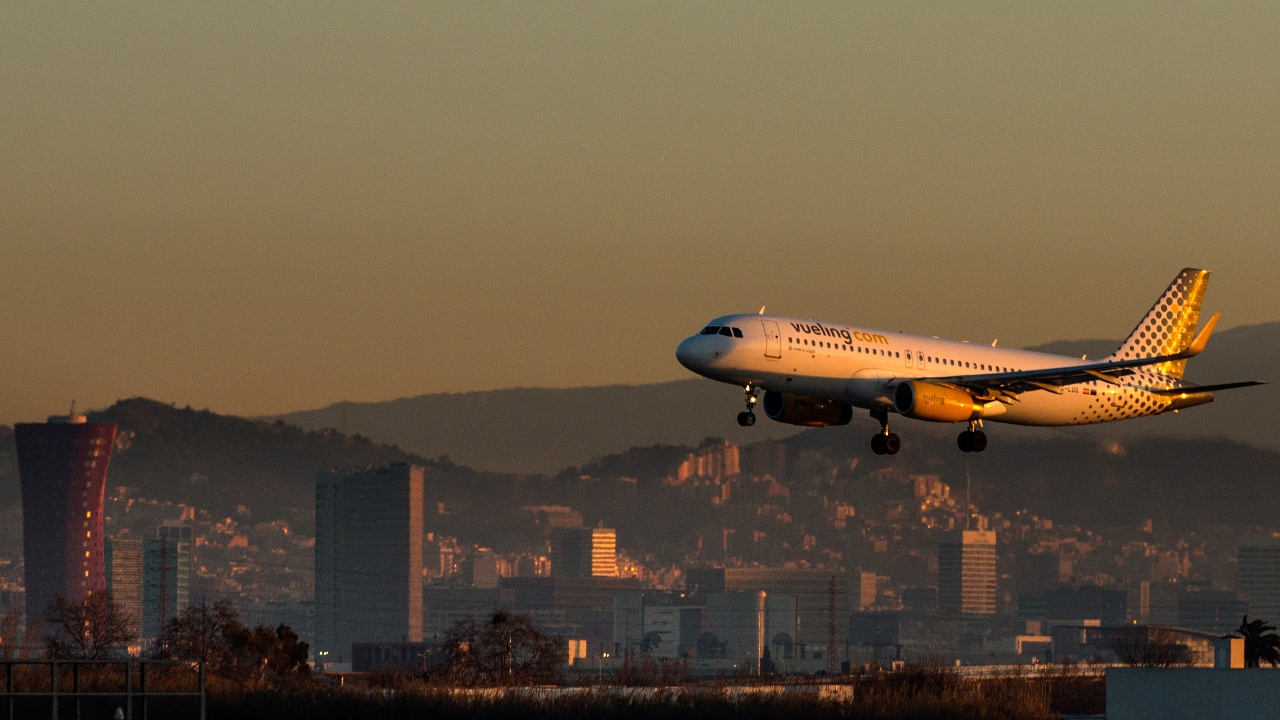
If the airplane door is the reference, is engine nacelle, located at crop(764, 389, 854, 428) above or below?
below

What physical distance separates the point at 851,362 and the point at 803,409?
139 inches

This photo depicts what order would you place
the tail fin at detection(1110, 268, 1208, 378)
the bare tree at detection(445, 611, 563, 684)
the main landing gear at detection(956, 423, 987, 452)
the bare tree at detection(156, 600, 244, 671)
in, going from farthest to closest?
the bare tree at detection(445, 611, 563, 684) → the bare tree at detection(156, 600, 244, 671) → the tail fin at detection(1110, 268, 1208, 378) → the main landing gear at detection(956, 423, 987, 452)

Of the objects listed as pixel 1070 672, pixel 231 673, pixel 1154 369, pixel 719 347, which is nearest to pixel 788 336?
pixel 719 347

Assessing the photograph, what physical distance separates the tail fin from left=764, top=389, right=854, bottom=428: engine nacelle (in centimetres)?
2356

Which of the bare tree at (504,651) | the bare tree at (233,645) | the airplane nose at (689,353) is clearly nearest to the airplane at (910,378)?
the airplane nose at (689,353)

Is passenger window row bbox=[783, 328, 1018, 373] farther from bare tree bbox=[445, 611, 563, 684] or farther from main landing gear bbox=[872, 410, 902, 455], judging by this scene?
bare tree bbox=[445, 611, 563, 684]

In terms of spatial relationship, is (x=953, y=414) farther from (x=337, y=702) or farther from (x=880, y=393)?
(x=337, y=702)

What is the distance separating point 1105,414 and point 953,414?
13933 millimetres

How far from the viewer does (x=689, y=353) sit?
82.2 metres

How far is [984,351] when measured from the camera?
93.1m

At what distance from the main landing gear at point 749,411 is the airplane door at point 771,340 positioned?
1.57 m

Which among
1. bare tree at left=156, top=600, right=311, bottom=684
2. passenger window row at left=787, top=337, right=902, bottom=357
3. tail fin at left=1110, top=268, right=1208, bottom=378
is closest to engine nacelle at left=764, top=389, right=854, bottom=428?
passenger window row at left=787, top=337, right=902, bottom=357

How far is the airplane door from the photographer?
271 ft

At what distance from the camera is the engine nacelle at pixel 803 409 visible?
88.0m
